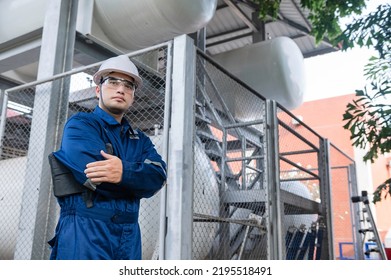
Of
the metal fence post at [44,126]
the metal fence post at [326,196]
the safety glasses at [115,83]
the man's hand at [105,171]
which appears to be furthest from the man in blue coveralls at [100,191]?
the metal fence post at [326,196]

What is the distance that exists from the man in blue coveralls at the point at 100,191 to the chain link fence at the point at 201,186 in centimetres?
65

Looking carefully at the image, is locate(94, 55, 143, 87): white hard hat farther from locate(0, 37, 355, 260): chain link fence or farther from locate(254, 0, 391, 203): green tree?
locate(254, 0, 391, 203): green tree

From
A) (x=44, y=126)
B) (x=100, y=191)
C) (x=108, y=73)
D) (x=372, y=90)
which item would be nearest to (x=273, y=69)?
(x=372, y=90)

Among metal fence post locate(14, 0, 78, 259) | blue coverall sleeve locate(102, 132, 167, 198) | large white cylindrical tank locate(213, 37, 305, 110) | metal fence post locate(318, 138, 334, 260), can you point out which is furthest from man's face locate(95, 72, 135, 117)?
large white cylindrical tank locate(213, 37, 305, 110)

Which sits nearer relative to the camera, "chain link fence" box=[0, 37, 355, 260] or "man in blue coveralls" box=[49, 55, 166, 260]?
"man in blue coveralls" box=[49, 55, 166, 260]

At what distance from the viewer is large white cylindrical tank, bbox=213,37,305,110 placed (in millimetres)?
5586

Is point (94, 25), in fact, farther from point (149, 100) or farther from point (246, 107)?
point (246, 107)

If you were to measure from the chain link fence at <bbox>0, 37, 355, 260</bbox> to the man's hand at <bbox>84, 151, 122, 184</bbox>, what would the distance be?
0.84 m

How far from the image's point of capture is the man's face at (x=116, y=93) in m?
1.88

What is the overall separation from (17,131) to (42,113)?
213 cm

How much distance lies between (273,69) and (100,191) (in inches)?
171

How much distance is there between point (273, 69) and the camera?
5.58 meters

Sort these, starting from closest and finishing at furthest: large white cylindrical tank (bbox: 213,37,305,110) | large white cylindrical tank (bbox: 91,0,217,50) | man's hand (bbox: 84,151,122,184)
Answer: man's hand (bbox: 84,151,122,184) < large white cylindrical tank (bbox: 91,0,217,50) < large white cylindrical tank (bbox: 213,37,305,110)
